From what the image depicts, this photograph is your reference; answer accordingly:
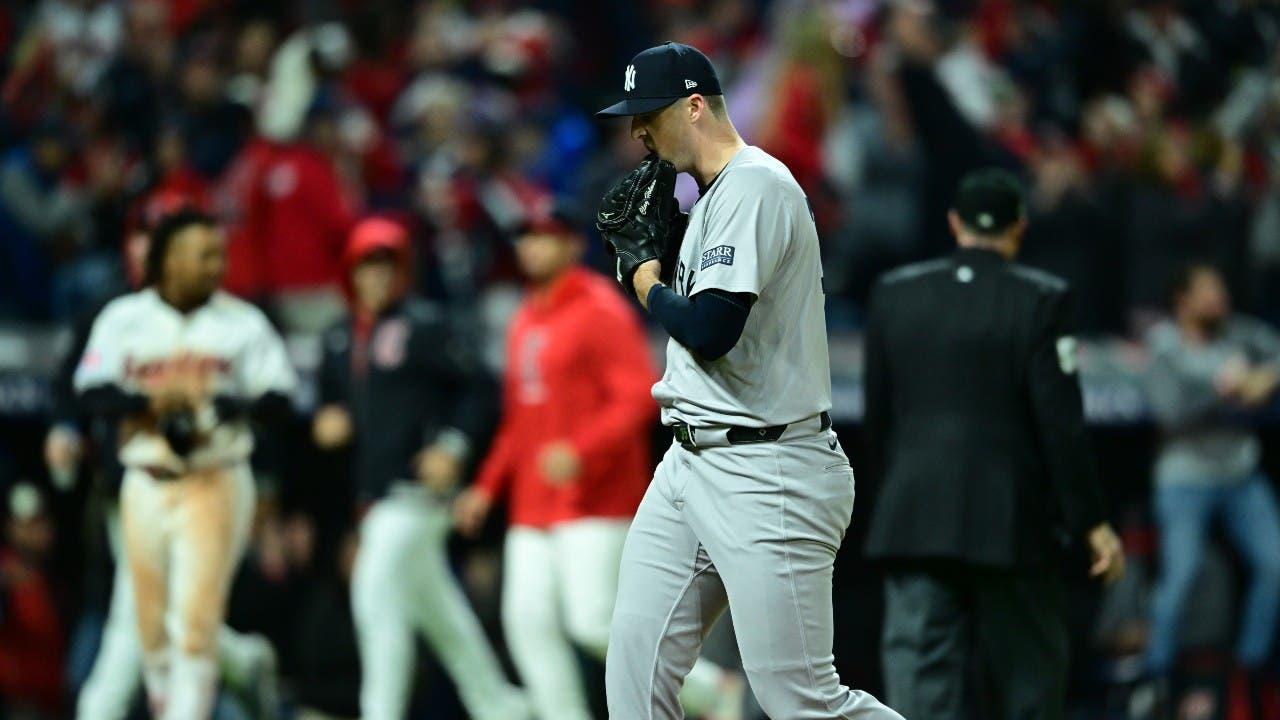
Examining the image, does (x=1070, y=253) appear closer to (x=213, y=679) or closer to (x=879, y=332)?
(x=879, y=332)

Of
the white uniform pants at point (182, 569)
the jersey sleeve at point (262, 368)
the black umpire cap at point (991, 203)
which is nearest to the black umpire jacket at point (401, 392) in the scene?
the jersey sleeve at point (262, 368)

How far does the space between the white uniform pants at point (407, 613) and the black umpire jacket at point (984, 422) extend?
2388 millimetres

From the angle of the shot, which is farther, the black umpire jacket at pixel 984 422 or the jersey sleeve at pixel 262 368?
the jersey sleeve at pixel 262 368

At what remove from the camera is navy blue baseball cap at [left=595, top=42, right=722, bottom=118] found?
428 centimetres

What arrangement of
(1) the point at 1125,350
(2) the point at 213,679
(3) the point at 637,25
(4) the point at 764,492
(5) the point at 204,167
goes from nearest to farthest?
(4) the point at 764,492, (2) the point at 213,679, (1) the point at 1125,350, (5) the point at 204,167, (3) the point at 637,25

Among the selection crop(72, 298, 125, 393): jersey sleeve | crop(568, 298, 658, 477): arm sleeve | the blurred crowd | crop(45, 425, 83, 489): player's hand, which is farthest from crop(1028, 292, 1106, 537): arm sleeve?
crop(45, 425, 83, 489): player's hand

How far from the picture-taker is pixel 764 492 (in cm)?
427

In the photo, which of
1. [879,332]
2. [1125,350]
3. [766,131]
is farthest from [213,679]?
[1125,350]

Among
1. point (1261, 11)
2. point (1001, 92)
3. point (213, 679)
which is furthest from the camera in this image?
point (1261, 11)

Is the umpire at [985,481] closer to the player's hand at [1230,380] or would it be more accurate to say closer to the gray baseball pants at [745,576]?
the gray baseball pants at [745,576]

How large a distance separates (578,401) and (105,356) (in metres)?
1.87

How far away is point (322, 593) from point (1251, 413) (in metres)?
4.64

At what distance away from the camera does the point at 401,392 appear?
7.80 meters

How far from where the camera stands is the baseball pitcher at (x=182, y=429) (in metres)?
6.59
